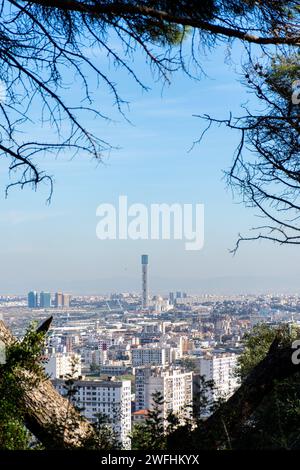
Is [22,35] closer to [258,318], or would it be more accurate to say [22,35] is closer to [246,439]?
[246,439]

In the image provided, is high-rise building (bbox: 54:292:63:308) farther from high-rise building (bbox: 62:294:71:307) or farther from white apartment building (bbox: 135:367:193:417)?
white apartment building (bbox: 135:367:193:417)

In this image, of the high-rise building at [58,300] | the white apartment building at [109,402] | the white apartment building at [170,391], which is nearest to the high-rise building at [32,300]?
the high-rise building at [58,300]

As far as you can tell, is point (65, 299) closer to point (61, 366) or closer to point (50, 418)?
point (61, 366)

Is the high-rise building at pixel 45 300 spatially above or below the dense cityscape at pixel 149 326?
above

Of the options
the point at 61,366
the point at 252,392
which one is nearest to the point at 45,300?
the point at 61,366

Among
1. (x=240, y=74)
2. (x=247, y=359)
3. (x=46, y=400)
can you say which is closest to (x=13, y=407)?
(x=46, y=400)

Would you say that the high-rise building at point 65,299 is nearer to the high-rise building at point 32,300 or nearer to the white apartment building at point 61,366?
the high-rise building at point 32,300
